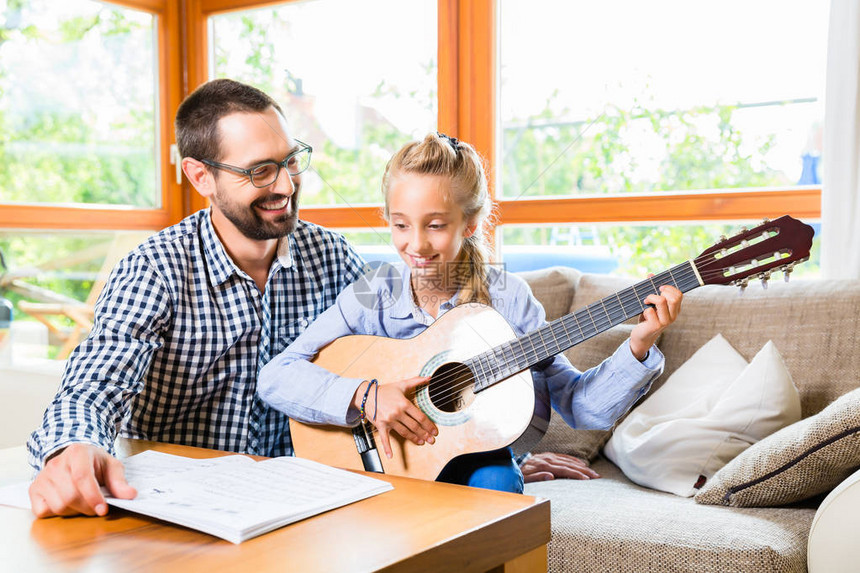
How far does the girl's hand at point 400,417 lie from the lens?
1.45 metres

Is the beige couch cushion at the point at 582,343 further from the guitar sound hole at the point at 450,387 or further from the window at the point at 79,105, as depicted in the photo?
the window at the point at 79,105

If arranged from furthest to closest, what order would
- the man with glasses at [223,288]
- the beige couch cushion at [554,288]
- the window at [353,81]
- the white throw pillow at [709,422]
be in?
the window at [353,81] → the beige couch cushion at [554,288] → the white throw pillow at [709,422] → the man with glasses at [223,288]

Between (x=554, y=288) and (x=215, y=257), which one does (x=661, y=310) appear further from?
(x=554, y=288)

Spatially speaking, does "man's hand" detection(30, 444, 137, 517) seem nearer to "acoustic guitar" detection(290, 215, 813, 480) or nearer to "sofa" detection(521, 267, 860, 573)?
"acoustic guitar" detection(290, 215, 813, 480)

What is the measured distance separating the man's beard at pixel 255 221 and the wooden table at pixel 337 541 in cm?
80

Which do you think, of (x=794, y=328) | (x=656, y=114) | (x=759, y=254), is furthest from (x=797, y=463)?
(x=656, y=114)

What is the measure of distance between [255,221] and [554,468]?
922mm

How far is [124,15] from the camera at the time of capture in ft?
12.8

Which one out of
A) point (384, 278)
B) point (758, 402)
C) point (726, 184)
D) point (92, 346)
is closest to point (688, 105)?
point (726, 184)

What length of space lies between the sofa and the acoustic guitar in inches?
9.4

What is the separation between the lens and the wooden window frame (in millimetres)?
2773

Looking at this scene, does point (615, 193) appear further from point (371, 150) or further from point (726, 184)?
point (371, 150)

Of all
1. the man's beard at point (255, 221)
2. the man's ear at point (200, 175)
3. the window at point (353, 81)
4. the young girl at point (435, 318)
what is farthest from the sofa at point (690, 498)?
the window at point (353, 81)

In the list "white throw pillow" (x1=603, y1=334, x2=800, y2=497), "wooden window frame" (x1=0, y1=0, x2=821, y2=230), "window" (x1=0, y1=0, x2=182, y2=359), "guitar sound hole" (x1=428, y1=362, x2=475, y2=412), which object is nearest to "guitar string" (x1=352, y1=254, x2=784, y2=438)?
"guitar sound hole" (x1=428, y1=362, x2=475, y2=412)
